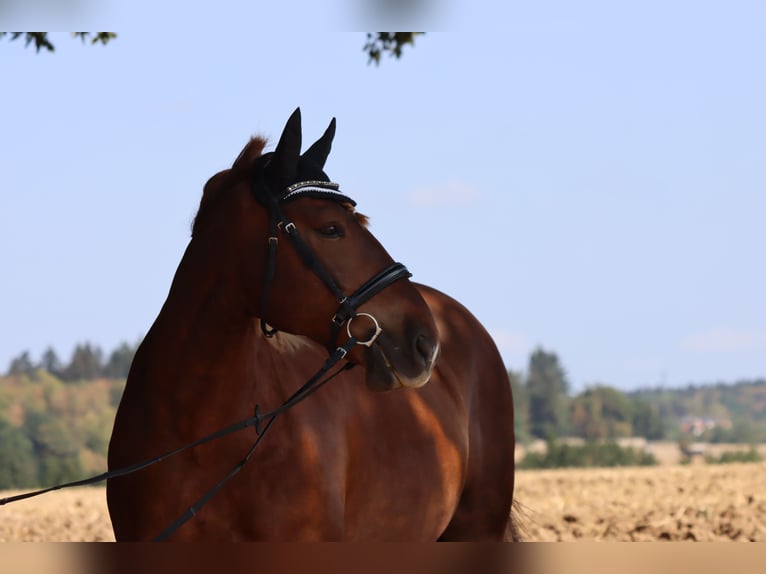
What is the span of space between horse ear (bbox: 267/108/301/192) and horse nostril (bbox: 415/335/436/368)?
787 mm

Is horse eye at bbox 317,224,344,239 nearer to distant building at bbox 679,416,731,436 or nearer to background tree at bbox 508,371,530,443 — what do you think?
background tree at bbox 508,371,530,443

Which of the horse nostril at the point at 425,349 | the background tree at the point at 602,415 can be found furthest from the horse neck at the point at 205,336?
the background tree at the point at 602,415

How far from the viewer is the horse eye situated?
3.85 m

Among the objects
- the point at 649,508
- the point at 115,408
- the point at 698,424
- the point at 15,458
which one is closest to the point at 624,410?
the point at 698,424

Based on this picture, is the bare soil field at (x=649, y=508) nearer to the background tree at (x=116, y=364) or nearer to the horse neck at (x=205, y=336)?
the horse neck at (x=205, y=336)

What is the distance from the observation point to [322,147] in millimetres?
4195

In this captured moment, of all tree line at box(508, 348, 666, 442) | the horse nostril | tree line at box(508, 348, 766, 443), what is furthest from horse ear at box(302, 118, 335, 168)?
tree line at box(508, 348, 666, 442)

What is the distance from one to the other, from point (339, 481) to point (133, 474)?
2.70 ft

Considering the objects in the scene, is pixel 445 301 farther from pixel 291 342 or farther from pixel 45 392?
pixel 45 392

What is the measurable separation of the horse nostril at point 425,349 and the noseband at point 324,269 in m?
0.14

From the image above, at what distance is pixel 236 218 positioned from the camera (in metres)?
3.98

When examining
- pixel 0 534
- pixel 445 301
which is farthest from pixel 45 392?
pixel 445 301

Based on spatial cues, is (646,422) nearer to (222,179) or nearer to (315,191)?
(222,179)

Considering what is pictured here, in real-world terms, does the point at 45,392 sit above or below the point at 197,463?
above
